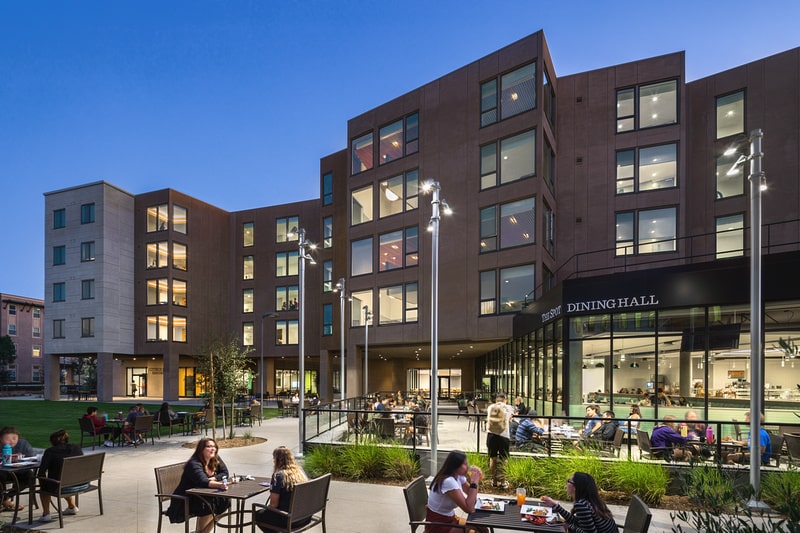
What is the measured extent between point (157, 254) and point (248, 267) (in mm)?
8418

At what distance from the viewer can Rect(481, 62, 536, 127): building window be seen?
2389 centimetres

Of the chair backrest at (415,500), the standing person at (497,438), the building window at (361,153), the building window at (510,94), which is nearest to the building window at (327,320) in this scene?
the building window at (361,153)

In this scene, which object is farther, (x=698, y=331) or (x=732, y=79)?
(x=732, y=79)

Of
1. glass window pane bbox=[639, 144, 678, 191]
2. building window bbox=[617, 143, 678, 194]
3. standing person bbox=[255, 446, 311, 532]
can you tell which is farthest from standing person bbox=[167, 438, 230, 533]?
glass window pane bbox=[639, 144, 678, 191]

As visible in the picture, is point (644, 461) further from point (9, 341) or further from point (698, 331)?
point (9, 341)

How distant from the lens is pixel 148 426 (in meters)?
17.9

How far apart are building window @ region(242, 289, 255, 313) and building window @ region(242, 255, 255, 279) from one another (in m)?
1.50

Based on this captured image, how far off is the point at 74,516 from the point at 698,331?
1619 centimetres

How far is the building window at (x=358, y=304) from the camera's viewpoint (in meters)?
30.8

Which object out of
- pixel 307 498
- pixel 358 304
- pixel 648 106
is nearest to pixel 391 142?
pixel 358 304

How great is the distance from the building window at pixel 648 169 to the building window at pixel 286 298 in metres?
→ 31.2

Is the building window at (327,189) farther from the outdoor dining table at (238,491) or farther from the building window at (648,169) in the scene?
the outdoor dining table at (238,491)

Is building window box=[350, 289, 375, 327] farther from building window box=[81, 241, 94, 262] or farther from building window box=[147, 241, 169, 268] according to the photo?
building window box=[81, 241, 94, 262]

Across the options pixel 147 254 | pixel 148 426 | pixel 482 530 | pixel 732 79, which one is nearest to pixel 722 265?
pixel 482 530
